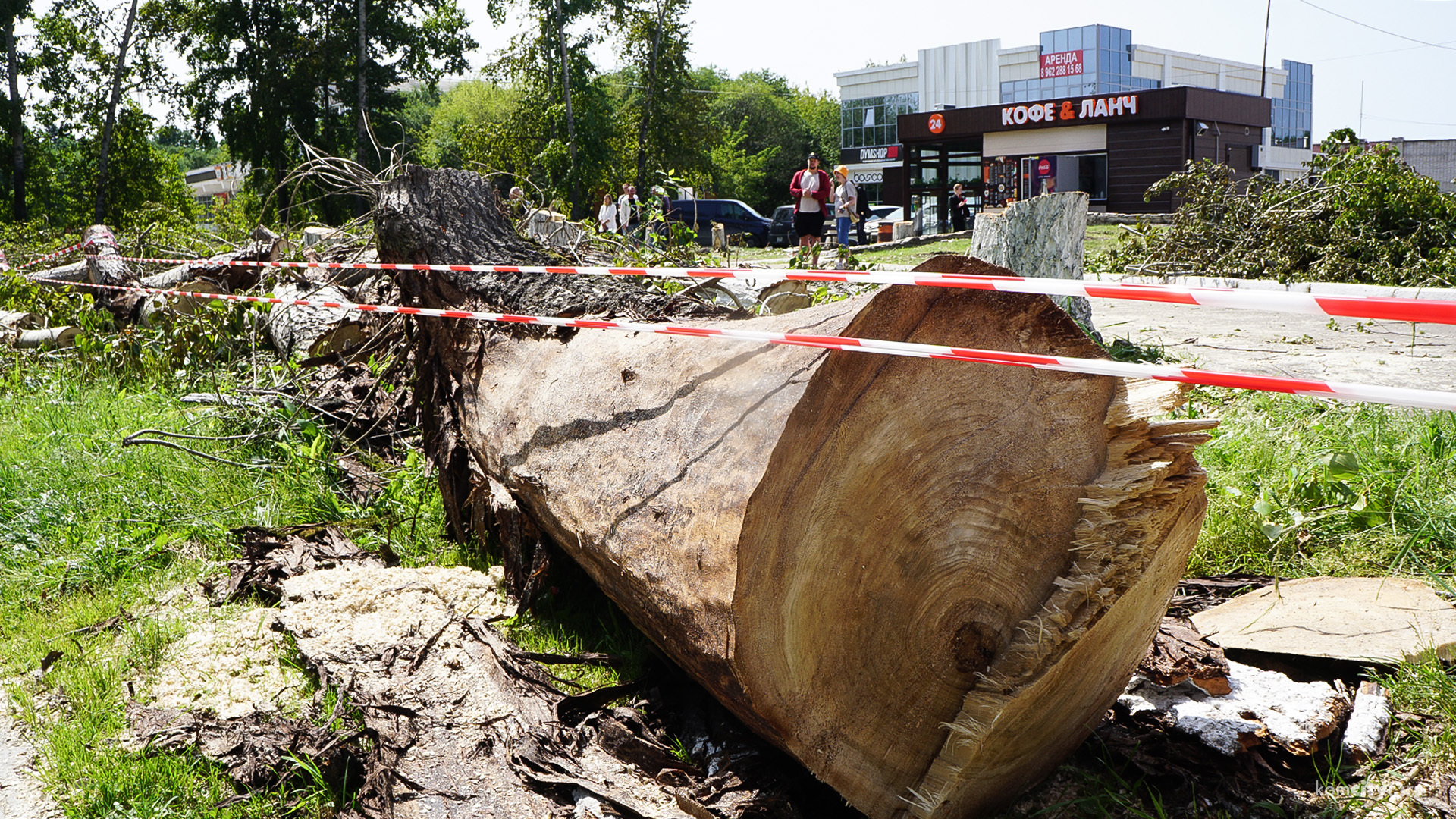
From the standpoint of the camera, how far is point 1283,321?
8.16m

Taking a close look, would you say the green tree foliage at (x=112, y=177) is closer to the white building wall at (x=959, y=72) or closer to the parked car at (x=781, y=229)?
the parked car at (x=781, y=229)

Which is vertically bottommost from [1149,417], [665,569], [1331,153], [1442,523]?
[1442,523]

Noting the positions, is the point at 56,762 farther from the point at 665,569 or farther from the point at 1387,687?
the point at 1387,687

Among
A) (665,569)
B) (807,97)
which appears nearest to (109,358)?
(665,569)

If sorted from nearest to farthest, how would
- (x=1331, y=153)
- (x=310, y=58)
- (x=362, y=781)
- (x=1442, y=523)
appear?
(x=362, y=781), (x=1442, y=523), (x=1331, y=153), (x=310, y=58)

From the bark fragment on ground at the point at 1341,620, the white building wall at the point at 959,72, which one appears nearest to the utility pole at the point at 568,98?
the bark fragment on ground at the point at 1341,620

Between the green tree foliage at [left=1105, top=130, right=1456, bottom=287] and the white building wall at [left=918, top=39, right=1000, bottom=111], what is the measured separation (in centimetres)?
6054

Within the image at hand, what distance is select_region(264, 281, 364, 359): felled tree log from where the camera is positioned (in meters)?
6.11

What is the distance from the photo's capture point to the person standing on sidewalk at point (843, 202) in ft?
50.0

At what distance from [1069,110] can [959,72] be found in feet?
135

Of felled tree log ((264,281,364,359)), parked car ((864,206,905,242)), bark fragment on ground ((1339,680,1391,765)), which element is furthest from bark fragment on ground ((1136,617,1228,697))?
parked car ((864,206,905,242))

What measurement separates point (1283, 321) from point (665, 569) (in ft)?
25.5

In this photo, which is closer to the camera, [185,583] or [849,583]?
[849,583]

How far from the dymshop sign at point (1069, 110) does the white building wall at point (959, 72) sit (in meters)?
38.3
